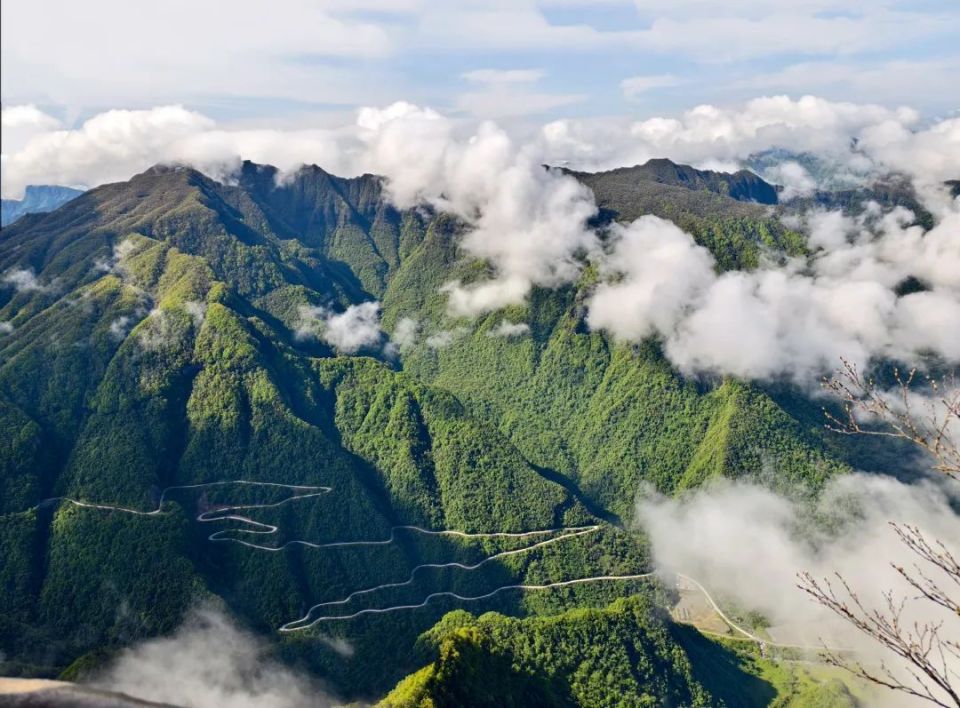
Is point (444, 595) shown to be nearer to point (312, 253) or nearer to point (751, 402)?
point (751, 402)

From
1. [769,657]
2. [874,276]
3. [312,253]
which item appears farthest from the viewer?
[312,253]

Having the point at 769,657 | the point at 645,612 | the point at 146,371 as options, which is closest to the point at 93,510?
the point at 146,371

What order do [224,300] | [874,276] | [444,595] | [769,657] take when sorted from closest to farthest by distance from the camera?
[769,657] → [444,595] → [224,300] → [874,276]

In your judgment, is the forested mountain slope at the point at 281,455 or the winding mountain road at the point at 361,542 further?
the winding mountain road at the point at 361,542

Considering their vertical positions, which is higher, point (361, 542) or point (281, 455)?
point (281, 455)

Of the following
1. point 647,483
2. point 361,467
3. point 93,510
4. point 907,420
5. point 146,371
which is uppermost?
point 907,420

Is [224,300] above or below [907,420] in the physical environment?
below

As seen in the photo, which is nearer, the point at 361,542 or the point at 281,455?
the point at 361,542

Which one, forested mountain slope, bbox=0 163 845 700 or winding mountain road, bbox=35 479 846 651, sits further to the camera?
winding mountain road, bbox=35 479 846 651
